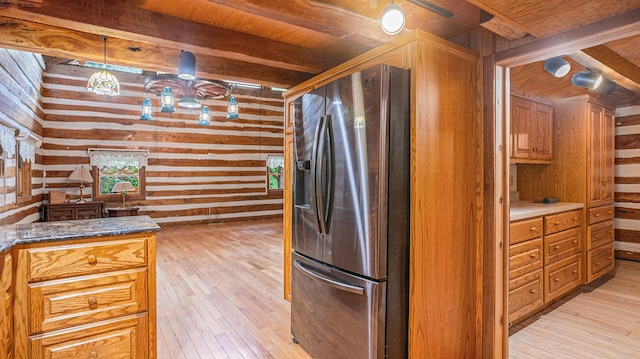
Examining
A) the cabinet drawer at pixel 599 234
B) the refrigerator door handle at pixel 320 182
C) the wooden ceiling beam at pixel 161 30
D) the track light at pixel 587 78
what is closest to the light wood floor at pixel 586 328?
the cabinet drawer at pixel 599 234

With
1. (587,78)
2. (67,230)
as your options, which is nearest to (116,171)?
(67,230)

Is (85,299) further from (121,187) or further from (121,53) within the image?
(121,187)

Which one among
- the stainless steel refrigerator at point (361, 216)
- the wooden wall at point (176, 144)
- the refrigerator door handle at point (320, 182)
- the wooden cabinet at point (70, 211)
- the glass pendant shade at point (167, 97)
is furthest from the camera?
the wooden wall at point (176, 144)

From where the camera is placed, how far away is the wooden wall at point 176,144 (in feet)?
23.6

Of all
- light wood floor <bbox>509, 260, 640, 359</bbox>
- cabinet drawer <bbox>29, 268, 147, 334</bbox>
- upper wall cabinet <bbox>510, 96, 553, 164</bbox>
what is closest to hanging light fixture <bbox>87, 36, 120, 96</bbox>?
cabinet drawer <bbox>29, 268, 147, 334</bbox>

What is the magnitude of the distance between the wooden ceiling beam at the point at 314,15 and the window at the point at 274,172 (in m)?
7.82

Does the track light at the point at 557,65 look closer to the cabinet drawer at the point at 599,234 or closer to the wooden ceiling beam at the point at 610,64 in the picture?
the wooden ceiling beam at the point at 610,64

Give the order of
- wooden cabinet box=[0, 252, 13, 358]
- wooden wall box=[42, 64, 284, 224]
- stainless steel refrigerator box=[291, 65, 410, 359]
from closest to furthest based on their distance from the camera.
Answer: wooden cabinet box=[0, 252, 13, 358]
stainless steel refrigerator box=[291, 65, 410, 359]
wooden wall box=[42, 64, 284, 224]

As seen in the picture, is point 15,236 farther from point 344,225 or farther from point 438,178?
point 438,178

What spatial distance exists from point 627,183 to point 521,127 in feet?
9.91

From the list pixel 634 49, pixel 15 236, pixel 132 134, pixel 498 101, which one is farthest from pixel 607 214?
pixel 132 134

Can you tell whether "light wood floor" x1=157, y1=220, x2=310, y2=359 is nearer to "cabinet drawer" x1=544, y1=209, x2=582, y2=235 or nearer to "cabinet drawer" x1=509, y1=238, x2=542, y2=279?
"cabinet drawer" x1=509, y1=238, x2=542, y2=279

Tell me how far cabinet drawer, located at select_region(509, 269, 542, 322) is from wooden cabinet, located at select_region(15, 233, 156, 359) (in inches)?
110

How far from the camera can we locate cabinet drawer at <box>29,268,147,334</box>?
1.82 metres
